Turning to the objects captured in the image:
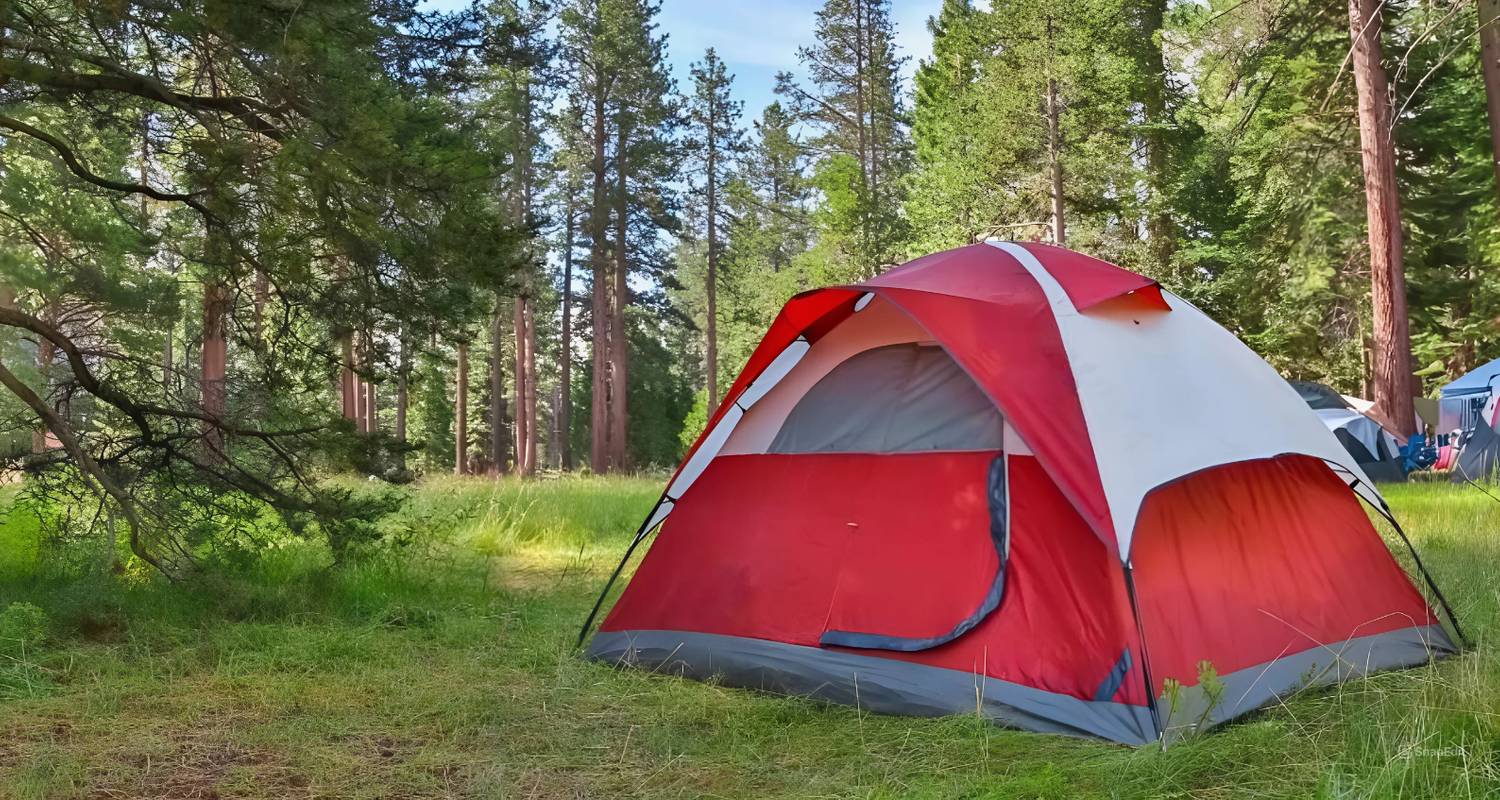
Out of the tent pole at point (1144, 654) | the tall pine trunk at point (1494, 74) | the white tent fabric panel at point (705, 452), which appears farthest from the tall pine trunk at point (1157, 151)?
the tent pole at point (1144, 654)

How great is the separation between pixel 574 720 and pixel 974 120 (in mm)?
18045

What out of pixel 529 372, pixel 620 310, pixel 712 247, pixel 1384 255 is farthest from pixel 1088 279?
pixel 712 247

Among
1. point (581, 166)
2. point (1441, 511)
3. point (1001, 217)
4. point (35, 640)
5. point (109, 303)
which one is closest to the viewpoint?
point (35, 640)

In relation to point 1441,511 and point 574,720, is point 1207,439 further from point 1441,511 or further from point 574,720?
point 1441,511

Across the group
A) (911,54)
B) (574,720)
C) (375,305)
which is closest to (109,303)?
(375,305)

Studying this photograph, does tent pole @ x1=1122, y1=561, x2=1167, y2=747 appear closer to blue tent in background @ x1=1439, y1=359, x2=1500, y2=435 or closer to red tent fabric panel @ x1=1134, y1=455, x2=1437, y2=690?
red tent fabric panel @ x1=1134, y1=455, x2=1437, y2=690

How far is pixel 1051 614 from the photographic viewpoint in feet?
11.9

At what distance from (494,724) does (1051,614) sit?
6.67 ft

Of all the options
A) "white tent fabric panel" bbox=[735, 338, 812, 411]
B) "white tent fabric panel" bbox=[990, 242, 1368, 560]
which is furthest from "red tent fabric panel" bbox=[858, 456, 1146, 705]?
"white tent fabric panel" bbox=[735, 338, 812, 411]

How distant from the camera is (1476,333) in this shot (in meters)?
17.8

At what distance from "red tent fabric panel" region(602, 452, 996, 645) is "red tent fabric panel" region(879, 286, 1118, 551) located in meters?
0.32

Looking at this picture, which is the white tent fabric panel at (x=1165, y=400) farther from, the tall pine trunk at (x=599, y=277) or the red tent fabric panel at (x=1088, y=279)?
the tall pine trunk at (x=599, y=277)

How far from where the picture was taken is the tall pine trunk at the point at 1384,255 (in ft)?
40.5

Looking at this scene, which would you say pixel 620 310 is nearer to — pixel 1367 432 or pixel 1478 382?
pixel 1367 432
